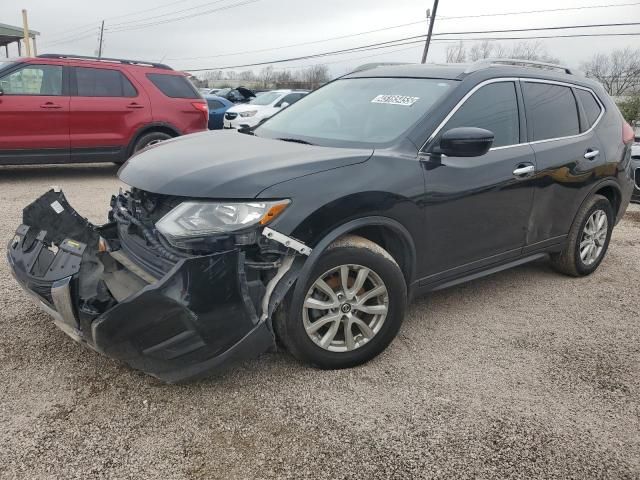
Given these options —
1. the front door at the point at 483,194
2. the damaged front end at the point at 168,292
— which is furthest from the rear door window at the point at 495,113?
the damaged front end at the point at 168,292

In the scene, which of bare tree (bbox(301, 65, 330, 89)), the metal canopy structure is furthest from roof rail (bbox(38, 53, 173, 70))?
bare tree (bbox(301, 65, 330, 89))

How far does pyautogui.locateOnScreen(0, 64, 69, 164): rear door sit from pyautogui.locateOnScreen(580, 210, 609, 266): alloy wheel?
686 cm

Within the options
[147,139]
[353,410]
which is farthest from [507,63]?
[147,139]

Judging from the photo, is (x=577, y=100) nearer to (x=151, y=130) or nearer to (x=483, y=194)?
(x=483, y=194)

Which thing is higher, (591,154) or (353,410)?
(591,154)

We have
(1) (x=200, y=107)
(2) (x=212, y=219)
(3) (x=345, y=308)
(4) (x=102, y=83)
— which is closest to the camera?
(2) (x=212, y=219)

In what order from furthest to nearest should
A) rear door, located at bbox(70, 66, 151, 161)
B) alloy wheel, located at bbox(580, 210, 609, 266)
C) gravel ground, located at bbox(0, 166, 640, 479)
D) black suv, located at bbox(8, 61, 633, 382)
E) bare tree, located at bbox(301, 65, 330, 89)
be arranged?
bare tree, located at bbox(301, 65, 330, 89), rear door, located at bbox(70, 66, 151, 161), alloy wheel, located at bbox(580, 210, 609, 266), black suv, located at bbox(8, 61, 633, 382), gravel ground, located at bbox(0, 166, 640, 479)

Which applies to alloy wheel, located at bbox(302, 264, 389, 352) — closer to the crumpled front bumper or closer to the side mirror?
the crumpled front bumper

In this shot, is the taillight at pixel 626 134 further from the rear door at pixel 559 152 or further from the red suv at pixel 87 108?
the red suv at pixel 87 108

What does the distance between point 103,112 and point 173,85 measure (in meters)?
1.32

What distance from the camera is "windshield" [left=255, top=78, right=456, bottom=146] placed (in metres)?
3.38

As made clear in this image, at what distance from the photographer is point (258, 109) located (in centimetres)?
1445

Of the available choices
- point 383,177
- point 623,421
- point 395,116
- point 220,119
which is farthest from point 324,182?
point 220,119

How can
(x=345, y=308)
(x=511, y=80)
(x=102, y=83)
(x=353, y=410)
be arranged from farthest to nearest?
(x=102, y=83) < (x=511, y=80) < (x=345, y=308) < (x=353, y=410)
